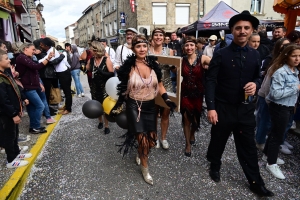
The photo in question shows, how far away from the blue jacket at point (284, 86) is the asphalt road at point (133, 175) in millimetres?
1067

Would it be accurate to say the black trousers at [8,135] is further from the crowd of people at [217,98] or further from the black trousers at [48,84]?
the black trousers at [48,84]

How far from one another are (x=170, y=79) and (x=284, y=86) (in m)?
1.53

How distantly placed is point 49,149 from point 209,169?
2.80 m

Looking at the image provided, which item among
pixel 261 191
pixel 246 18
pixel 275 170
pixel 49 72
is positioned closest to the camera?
pixel 246 18

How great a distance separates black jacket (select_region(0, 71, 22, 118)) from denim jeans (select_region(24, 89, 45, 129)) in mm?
1179

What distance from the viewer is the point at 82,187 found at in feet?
9.11

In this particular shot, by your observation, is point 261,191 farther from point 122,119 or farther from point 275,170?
point 122,119

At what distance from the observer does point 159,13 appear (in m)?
21.5

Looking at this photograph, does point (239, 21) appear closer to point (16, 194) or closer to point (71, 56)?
point (16, 194)

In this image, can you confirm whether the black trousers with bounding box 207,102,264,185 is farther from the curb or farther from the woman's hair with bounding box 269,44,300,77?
the curb

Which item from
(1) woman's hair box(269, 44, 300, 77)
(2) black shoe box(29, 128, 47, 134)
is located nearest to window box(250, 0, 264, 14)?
(1) woman's hair box(269, 44, 300, 77)

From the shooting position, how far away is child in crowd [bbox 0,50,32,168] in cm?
289

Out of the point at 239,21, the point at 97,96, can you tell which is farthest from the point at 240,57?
the point at 97,96

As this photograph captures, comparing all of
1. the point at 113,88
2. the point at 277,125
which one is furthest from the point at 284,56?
the point at 113,88
